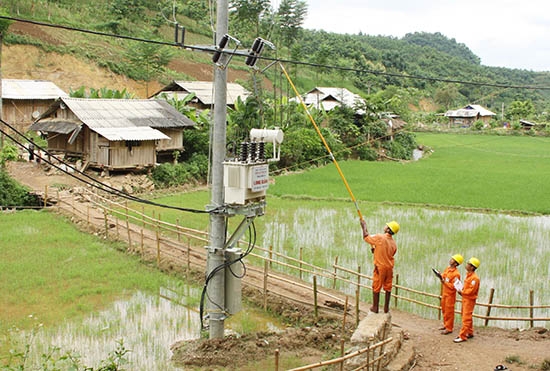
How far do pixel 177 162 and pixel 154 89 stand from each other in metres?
19.6

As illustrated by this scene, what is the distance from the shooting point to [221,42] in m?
7.80

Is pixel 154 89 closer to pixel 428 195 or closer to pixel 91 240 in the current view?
pixel 428 195

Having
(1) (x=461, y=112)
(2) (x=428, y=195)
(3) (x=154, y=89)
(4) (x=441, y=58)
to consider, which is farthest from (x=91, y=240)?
(4) (x=441, y=58)

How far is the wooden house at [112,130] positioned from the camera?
21.7m

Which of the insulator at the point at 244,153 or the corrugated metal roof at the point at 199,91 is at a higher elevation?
the corrugated metal roof at the point at 199,91

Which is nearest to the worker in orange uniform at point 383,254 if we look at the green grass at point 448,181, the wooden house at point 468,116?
the green grass at point 448,181

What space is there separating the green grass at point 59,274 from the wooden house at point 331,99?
2371 centimetres

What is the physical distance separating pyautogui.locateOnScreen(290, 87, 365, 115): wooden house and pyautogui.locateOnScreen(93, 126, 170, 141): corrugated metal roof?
15191 mm

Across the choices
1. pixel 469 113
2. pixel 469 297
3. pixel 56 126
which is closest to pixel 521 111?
pixel 469 113

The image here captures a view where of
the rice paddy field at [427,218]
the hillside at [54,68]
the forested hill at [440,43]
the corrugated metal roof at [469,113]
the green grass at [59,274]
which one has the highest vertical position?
the forested hill at [440,43]

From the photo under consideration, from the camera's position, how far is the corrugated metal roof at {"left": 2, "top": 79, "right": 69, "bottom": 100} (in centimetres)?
2914

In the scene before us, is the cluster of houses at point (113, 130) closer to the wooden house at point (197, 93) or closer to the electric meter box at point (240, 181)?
the wooden house at point (197, 93)

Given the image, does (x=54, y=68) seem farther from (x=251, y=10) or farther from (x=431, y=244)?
(x=431, y=244)

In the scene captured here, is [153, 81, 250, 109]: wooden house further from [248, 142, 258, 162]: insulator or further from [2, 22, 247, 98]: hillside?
[248, 142, 258, 162]: insulator
